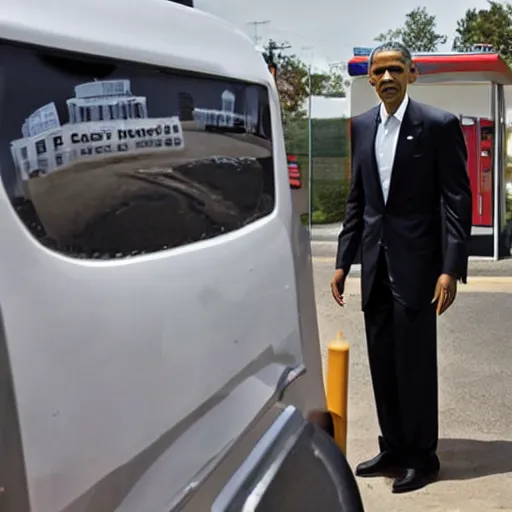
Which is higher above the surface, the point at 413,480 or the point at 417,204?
the point at 417,204

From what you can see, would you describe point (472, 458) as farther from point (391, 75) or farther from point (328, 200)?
point (328, 200)

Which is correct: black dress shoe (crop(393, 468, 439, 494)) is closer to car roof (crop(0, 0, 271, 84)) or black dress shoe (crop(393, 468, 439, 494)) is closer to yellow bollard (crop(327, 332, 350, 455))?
yellow bollard (crop(327, 332, 350, 455))

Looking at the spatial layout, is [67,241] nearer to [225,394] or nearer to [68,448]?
[68,448]

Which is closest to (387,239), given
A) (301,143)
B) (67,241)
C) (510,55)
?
(67,241)

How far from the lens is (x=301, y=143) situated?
15320 mm

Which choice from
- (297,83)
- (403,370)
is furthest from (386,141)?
(297,83)

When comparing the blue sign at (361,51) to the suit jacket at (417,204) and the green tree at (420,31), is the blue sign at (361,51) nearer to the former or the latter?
the suit jacket at (417,204)

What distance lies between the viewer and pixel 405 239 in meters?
4.19

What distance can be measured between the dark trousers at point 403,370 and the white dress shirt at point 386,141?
39 cm

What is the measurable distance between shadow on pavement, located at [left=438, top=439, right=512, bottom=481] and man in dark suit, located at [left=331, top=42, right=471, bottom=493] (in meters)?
0.21

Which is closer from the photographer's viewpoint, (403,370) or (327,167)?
(403,370)

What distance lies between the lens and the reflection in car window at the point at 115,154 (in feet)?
4.64

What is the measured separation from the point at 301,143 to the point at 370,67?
36.6ft

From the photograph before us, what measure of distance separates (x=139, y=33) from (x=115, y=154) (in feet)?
0.98
